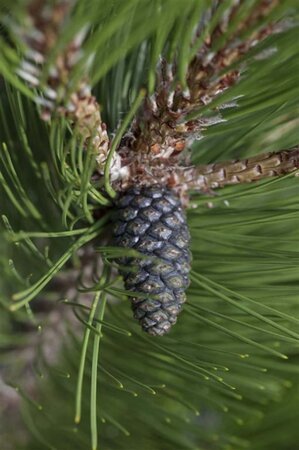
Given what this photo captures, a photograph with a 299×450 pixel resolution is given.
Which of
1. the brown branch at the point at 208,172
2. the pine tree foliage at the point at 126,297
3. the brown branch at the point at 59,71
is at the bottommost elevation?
the pine tree foliage at the point at 126,297

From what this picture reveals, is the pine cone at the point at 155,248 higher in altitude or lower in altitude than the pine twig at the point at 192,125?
lower

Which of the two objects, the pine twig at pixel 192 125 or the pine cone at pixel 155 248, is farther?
the pine cone at pixel 155 248

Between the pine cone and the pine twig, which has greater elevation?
the pine twig

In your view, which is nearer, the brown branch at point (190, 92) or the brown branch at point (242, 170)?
the brown branch at point (190, 92)

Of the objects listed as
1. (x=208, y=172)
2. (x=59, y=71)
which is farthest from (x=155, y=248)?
(x=59, y=71)

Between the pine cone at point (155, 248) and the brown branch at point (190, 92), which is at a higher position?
the brown branch at point (190, 92)

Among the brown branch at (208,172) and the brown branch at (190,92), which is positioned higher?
the brown branch at (190,92)

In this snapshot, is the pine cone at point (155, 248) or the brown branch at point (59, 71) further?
the pine cone at point (155, 248)

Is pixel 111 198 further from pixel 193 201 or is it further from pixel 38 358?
pixel 38 358
